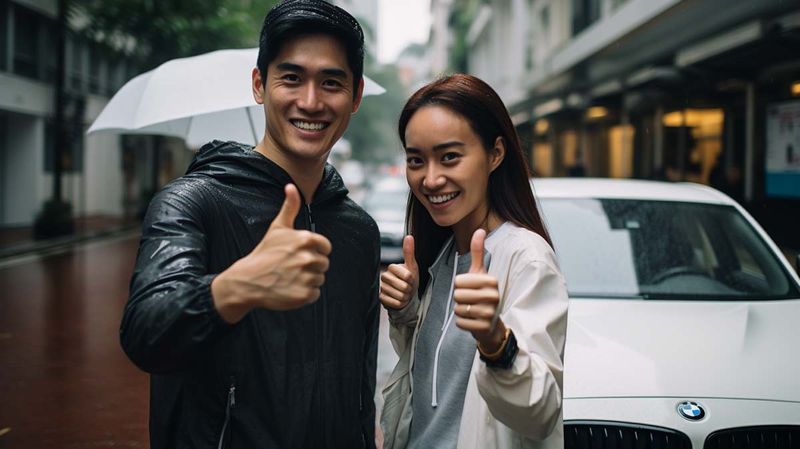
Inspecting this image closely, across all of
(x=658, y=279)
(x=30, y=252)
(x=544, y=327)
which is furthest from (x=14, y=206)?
(x=544, y=327)

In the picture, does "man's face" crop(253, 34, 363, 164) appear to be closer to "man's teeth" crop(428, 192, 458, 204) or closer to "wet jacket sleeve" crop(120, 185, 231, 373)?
"man's teeth" crop(428, 192, 458, 204)

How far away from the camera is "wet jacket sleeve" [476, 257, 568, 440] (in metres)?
1.61

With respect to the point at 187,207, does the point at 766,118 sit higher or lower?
higher

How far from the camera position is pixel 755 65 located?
469 inches

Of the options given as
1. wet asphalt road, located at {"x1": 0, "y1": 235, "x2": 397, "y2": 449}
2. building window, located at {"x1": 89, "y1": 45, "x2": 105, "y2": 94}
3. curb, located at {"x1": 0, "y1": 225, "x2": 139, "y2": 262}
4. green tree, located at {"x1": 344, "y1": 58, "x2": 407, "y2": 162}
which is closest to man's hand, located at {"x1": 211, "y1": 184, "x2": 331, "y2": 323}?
wet asphalt road, located at {"x1": 0, "y1": 235, "x2": 397, "y2": 449}

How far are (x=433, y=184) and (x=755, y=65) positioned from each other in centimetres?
1149

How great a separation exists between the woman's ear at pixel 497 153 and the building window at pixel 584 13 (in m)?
19.2

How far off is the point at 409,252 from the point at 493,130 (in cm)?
40

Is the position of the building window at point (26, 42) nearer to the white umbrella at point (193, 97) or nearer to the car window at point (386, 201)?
the car window at point (386, 201)

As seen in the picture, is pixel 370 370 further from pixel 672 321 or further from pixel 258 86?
pixel 672 321

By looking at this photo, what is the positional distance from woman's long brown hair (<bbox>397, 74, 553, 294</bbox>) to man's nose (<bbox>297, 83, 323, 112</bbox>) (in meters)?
0.30

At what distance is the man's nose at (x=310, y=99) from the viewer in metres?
1.89

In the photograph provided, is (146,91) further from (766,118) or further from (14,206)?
(14,206)

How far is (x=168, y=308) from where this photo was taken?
1.42 metres
